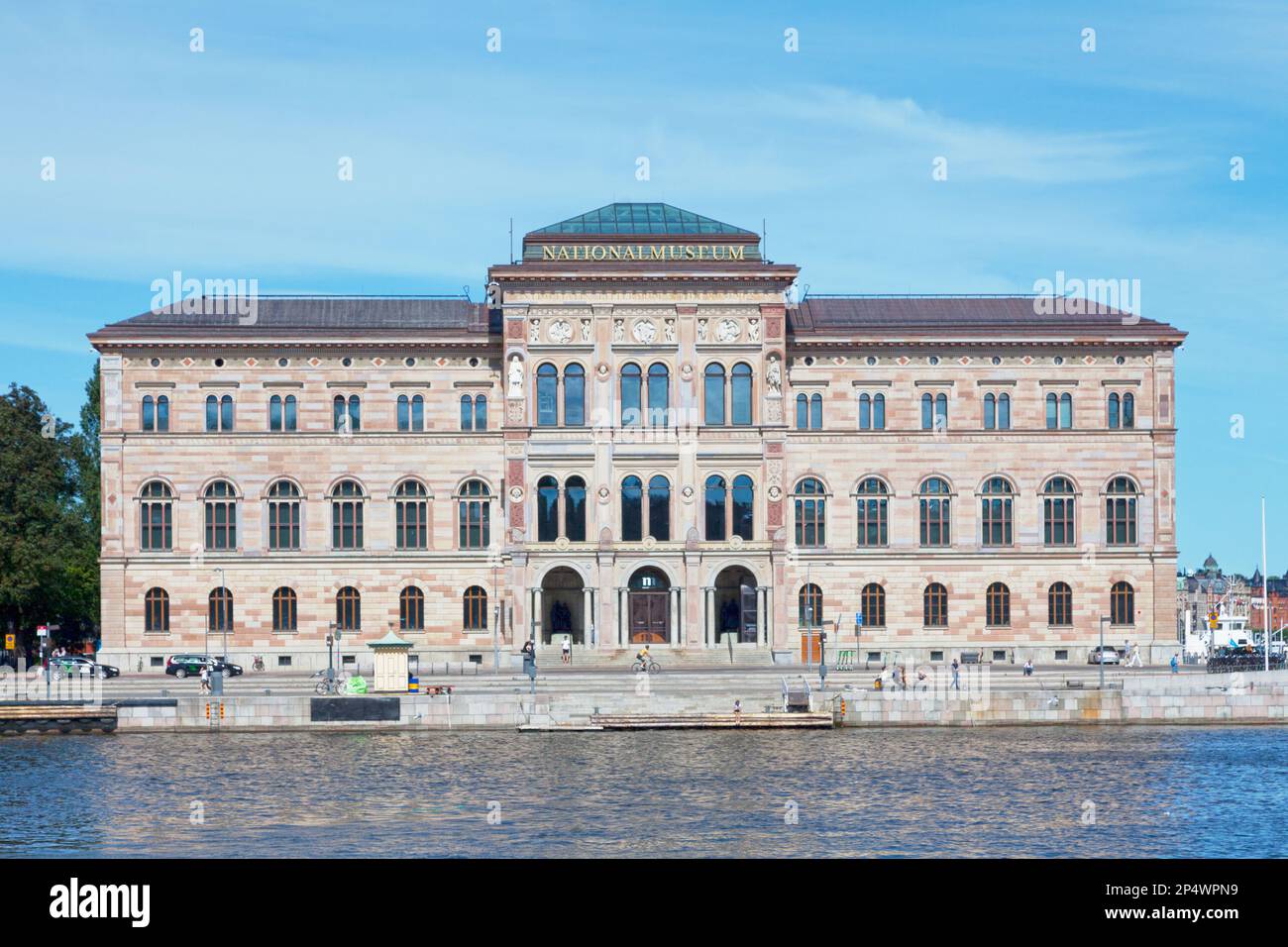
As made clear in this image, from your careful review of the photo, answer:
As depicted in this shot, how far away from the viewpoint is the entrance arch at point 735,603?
85000mm

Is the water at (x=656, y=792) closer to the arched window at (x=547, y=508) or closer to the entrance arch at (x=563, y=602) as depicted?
the arched window at (x=547, y=508)

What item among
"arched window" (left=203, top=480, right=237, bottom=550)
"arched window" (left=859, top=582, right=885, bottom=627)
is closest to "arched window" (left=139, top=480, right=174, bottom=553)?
"arched window" (left=203, top=480, right=237, bottom=550)

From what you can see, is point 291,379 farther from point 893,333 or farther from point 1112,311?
point 1112,311

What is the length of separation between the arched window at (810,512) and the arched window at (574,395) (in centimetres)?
1154

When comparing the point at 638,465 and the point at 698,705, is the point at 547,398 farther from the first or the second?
the point at 698,705

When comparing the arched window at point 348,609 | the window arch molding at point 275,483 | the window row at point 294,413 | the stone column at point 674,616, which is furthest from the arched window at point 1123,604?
the window arch molding at point 275,483

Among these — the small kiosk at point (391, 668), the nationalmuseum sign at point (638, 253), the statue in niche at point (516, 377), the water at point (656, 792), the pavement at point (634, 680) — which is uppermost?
the nationalmuseum sign at point (638, 253)

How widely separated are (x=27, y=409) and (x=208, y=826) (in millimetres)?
60395

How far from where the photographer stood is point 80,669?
80.6 metres

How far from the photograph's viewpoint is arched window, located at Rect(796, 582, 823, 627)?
86812 mm
